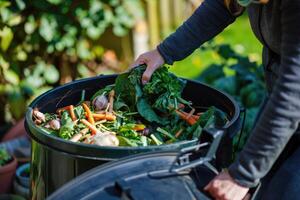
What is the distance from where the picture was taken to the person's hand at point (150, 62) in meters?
2.56

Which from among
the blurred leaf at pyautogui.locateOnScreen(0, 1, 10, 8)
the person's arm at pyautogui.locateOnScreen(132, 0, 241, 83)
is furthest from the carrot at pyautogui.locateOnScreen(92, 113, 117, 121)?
the blurred leaf at pyautogui.locateOnScreen(0, 1, 10, 8)

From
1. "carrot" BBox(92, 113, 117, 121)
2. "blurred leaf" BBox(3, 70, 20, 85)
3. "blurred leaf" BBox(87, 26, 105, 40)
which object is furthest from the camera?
"blurred leaf" BBox(87, 26, 105, 40)

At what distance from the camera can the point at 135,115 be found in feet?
8.30

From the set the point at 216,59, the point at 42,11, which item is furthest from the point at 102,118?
the point at 216,59

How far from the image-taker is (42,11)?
410cm

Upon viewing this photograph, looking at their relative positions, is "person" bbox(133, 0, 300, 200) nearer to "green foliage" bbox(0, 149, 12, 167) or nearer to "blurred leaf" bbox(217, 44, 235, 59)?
"blurred leaf" bbox(217, 44, 235, 59)

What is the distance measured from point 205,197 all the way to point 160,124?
1.60ft

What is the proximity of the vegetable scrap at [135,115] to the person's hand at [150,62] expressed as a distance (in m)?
0.02

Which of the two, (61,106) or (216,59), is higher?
(61,106)

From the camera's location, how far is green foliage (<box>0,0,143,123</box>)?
4105mm

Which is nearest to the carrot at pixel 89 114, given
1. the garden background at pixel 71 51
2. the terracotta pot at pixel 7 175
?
the terracotta pot at pixel 7 175

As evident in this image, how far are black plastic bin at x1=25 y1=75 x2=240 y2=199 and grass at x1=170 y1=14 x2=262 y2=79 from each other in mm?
2684

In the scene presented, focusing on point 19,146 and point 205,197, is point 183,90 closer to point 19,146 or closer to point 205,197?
point 205,197

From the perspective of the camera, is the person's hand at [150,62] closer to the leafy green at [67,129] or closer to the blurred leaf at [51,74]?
the leafy green at [67,129]
